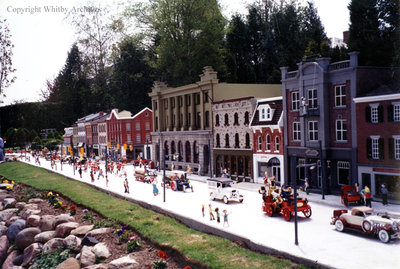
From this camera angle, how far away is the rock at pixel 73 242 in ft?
81.6

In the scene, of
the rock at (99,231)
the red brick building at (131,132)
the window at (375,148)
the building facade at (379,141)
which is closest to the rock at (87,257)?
the rock at (99,231)

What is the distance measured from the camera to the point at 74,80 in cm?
11206

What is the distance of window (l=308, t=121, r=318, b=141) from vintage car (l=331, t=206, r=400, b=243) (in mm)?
13175

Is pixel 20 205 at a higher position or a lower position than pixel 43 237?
higher

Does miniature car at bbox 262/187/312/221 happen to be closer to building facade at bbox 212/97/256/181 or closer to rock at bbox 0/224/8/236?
building facade at bbox 212/97/256/181

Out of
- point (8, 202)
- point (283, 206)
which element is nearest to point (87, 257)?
point (283, 206)

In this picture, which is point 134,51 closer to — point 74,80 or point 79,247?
point 74,80

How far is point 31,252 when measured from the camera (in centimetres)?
A: 2550

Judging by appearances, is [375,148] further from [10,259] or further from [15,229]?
[15,229]

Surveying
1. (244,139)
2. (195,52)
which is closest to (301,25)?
(195,52)

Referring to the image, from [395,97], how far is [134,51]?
6140 cm

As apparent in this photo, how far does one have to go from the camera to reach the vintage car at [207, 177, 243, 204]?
1271 inches

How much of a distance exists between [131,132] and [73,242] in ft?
174

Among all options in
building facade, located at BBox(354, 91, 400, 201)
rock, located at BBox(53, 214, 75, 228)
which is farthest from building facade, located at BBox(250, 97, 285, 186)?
rock, located at BBox(53, 214, 75, 228)
